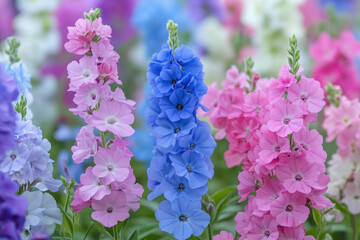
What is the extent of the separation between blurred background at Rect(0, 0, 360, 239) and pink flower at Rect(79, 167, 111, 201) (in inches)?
26.0

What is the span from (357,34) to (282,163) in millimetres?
1907

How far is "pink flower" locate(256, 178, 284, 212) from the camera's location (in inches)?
30.1

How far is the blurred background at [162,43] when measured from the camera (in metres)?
1.54

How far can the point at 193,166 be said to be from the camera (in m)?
0.76

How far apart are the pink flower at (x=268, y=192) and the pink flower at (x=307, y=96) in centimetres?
10

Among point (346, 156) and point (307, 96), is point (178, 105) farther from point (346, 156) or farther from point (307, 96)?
point (346, 156)

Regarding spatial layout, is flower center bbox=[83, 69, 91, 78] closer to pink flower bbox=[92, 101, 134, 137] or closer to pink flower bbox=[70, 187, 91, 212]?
pink flower bbox=[92, 101, 134, 137]

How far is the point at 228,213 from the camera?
3.55 ft

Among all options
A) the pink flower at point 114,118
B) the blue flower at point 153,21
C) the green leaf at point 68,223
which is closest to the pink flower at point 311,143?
the pink flower at point 114,118

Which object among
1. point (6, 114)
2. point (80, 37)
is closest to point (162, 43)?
point (80, 37)

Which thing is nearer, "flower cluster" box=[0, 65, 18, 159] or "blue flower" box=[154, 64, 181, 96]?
"flower cluster" box=[0, 65, 18, 159]

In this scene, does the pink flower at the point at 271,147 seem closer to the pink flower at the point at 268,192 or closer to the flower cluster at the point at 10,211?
the pink flower at the point at 268,192

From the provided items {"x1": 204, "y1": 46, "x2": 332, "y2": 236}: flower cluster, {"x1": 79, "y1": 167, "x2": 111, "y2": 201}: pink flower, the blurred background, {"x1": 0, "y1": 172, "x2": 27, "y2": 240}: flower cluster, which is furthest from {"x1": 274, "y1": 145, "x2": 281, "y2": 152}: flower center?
the blurred background

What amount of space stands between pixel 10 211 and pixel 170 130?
0.80ft
